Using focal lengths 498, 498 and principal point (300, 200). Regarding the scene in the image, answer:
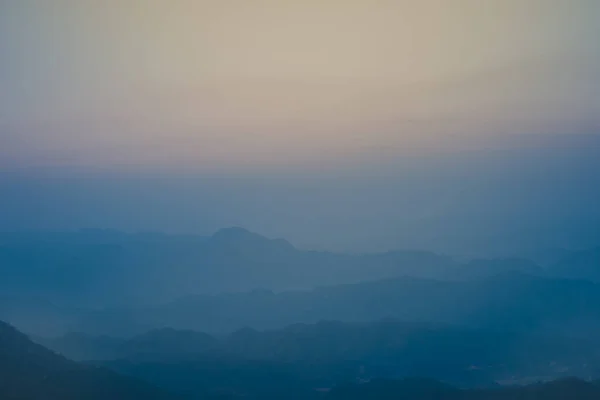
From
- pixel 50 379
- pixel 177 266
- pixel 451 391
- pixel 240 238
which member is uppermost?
pixel 240 238

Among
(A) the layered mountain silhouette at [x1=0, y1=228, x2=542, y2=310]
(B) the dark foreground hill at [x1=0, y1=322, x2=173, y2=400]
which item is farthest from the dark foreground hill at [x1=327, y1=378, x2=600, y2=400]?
(B) the dark foreground hill at [x1=0, y1=322, x2=173, y2=400]

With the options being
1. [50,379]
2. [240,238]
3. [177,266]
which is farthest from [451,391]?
[50,379]

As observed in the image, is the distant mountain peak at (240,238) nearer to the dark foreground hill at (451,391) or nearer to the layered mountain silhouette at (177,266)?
the layered mountain silhouette at (177,266)

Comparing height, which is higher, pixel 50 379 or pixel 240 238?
pixel 240 238

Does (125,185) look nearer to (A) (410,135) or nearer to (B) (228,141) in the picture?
(B) (228,141)

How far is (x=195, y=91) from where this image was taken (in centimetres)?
360

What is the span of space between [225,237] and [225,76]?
3.86 ft

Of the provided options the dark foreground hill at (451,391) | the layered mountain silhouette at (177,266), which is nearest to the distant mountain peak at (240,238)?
the layered mountain silhouette at (177,266)

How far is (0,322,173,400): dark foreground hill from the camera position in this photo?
3.36 metres

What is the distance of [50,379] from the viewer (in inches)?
134

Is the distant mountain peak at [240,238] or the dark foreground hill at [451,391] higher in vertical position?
the distant mountain peak at [240,238]

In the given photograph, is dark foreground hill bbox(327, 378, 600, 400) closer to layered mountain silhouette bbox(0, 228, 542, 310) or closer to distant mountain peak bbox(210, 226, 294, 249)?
layered mountain silhouette bbox(0, 228, 542, 310)

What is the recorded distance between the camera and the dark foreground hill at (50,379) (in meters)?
3.36

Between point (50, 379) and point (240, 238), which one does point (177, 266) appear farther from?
point (50, 379)
